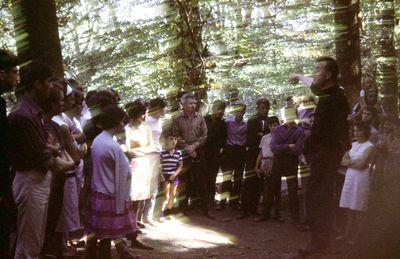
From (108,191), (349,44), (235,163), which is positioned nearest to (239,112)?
(235,163)

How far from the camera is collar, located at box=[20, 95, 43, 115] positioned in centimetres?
376

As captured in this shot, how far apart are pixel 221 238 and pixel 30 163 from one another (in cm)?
431

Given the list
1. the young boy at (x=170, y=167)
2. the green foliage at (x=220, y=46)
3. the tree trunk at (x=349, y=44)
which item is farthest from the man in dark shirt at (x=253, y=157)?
the green foliage at (x=220, y=46)

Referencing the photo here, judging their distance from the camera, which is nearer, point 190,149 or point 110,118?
point 110,118

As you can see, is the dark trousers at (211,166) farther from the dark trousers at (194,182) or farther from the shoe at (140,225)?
the shoe at (140,225)

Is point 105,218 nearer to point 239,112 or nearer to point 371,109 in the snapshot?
point 239,112

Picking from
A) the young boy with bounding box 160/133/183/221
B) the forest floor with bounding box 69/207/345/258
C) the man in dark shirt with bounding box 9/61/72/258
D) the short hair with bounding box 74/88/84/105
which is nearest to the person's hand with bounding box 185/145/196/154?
the young boy with bounding box 160/133/183/221

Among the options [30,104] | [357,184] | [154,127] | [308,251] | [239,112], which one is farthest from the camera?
[239,112]

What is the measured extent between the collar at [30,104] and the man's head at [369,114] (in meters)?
6.12

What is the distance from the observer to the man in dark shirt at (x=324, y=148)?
489cm

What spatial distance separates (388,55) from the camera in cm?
1678

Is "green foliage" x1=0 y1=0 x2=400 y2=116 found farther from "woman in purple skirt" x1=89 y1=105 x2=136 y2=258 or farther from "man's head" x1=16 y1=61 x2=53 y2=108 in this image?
"man's head" x1=16 y1=61 x2=53 y2=108

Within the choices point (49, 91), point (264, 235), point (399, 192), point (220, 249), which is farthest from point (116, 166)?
point (399, 192)

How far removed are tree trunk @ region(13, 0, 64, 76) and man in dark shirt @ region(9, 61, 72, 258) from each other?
5.25 ft
